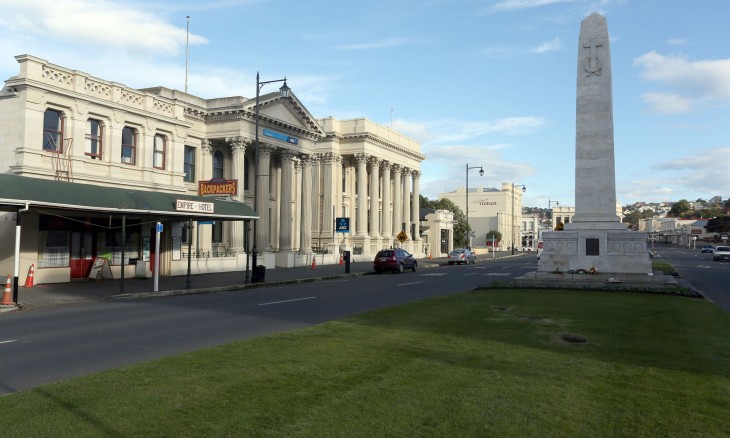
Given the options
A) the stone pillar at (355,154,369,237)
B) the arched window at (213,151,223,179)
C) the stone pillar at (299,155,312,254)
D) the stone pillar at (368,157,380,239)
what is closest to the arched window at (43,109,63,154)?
the arched window at (213,151,223,179)

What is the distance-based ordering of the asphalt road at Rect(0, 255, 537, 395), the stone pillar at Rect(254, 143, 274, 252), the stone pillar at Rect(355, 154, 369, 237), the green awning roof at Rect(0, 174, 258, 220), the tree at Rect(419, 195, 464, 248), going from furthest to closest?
1. the tree at Rect(419, 195, 464, 248)
2. the stone pillar at Rect(355, 154, 369, 237)
3. the stone pillar at Rect(254, 143, 274, 252)
4. the green awning roof at Rect(0, 174, 258, 220)
5. the asphalt road at Rect(0, 255, 537, 395)

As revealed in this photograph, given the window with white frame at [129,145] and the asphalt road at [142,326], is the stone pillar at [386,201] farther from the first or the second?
the asphalt road at [142,326]

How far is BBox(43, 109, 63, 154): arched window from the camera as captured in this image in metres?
25.7

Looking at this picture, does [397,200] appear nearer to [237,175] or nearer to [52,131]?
[237,175]

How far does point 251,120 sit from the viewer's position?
41.2 meters

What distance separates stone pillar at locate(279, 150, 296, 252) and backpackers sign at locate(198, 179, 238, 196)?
1308cm

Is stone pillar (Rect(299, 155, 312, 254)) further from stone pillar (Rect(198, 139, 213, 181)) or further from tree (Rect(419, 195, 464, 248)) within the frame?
tree (Rect(419, 195, 464, 248))

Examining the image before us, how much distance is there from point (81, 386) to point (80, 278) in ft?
71.4

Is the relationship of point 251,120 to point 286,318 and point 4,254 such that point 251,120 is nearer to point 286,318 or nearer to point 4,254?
point 4,254

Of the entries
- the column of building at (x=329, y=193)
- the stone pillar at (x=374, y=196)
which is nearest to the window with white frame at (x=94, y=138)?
the column of building at (x=329, y=193)

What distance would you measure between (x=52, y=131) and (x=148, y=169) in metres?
5.36

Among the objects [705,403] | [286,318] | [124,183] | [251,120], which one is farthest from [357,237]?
[705,403]

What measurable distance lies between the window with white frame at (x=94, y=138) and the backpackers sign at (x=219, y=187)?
19.8 ft

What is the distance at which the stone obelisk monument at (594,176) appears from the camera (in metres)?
26.7
